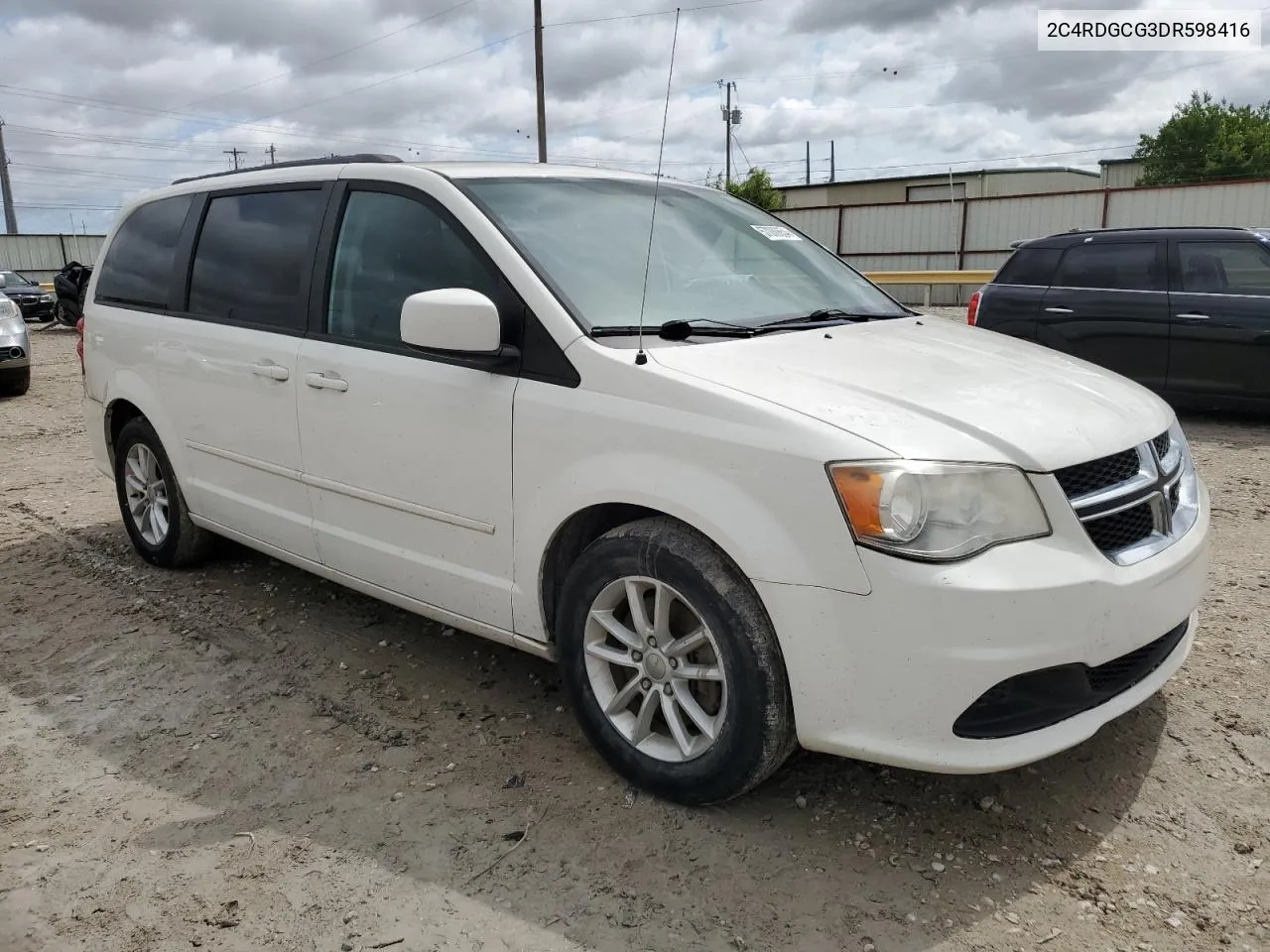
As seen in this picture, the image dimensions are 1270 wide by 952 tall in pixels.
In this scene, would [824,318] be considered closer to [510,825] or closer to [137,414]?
[510,825]

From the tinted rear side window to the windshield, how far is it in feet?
18.2

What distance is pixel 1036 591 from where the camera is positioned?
91.0 inches

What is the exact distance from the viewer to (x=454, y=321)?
2.88m

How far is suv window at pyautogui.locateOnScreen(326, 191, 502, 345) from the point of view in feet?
10.5

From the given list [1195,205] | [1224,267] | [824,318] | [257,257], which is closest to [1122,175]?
[1195,205]

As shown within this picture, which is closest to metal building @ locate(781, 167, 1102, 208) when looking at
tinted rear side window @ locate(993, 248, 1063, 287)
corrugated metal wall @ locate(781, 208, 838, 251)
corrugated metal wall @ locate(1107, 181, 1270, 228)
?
corrugated metal wall @ locate(781, 208, 838, 251)

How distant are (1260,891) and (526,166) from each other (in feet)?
10.0

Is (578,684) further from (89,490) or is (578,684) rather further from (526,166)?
(89,490)

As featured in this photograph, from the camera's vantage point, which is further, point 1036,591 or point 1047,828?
point 1047,828

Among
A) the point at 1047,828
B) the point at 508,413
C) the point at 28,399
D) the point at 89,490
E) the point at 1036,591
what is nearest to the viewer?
the point at 1036,591

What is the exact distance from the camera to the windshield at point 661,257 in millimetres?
3084

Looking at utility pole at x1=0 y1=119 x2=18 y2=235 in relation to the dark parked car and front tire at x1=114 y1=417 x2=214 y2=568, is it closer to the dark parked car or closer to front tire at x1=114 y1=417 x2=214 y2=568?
the dark parked car

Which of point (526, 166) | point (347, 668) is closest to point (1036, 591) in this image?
point (526, 166)

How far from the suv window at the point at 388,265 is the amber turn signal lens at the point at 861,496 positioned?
1.30 meters
